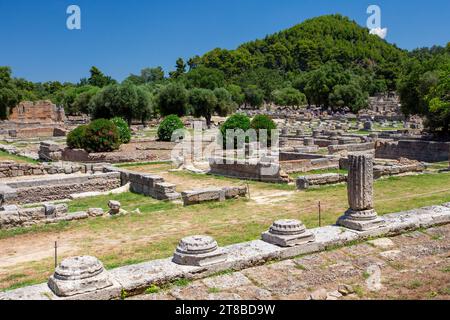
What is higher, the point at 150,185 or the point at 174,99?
the point at 174,99

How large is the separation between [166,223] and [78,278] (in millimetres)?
5496

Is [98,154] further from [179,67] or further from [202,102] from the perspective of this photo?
[179,67]

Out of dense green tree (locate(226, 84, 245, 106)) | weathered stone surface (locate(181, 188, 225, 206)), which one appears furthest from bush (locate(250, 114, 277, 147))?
dense green tree (locate(226, 84, 245, 106))

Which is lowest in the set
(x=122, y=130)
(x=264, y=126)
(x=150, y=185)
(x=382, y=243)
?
(x=382, y=243)

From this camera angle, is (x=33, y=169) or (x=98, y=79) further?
(x=98, y=79)

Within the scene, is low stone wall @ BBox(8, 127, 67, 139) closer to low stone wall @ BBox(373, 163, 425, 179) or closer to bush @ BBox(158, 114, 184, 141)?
bush @ BBox(158, 114, 184, 141)

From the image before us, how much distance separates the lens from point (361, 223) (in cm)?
891

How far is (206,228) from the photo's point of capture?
11.0m

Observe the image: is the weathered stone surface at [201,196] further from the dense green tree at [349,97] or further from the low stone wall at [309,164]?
the dense green tree at [349,97]

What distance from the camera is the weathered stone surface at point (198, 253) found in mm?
7191

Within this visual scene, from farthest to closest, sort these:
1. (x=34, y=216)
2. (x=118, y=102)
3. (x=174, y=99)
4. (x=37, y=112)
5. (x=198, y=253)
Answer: (x=37, y=112) → (x=174, y=99) → (x=118, y=102) → (x=34, y=216) → (x=198, y=253)

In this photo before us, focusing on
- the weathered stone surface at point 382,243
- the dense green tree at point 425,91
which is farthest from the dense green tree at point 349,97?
the weathered stone surface at point 382,243

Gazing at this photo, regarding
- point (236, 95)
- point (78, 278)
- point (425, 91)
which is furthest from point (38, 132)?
point (236, 95)

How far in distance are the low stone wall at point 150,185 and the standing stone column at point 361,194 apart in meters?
6.86
